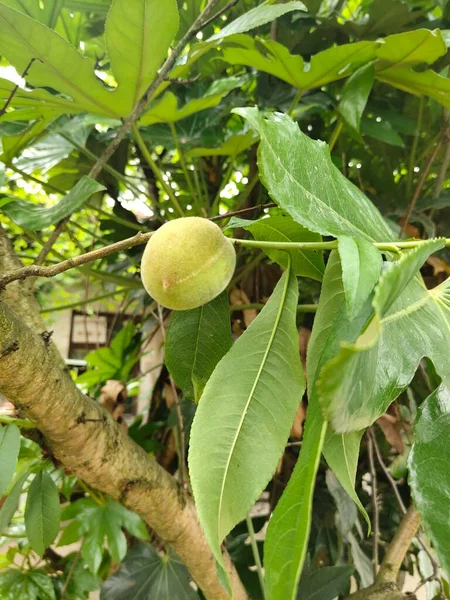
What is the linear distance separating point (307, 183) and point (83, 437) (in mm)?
328

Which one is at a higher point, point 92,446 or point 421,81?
point 421,81

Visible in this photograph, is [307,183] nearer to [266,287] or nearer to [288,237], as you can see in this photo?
[288,237]

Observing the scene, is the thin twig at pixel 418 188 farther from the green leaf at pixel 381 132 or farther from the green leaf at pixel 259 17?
the green leaf at pixel 259 17

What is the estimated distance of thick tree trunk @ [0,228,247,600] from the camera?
1.24 feet

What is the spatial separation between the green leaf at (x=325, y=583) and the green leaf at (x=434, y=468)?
476 millimetres

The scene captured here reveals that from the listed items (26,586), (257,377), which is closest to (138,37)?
(257,377)

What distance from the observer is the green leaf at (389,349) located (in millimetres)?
200

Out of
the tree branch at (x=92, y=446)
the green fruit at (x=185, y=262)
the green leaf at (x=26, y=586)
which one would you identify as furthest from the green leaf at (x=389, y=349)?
A: the green leaf at (x=26, y=586)

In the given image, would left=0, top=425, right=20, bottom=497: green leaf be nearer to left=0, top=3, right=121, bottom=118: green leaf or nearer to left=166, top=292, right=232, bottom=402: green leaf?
left=166, top=292, right=232, bottom=402: green leaf

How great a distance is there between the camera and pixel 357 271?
0.75 feet

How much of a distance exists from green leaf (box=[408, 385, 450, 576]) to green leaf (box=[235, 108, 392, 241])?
106 millimetres

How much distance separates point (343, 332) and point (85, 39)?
902mm

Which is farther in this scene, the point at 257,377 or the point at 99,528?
the point at 99,528

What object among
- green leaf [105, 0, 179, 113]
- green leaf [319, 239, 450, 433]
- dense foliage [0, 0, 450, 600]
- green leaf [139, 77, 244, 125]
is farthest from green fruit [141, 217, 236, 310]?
green leaf [139, 77, 244, 125]
